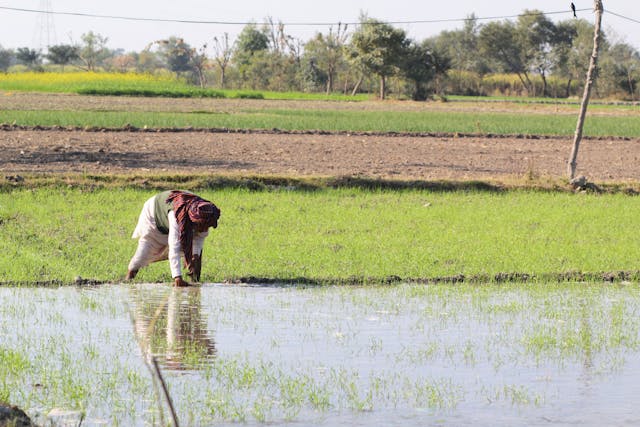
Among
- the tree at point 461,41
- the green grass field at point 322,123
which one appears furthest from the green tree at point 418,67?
the tree at point 461,41

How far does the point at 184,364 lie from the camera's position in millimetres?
6965

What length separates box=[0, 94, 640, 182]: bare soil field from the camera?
19.0 m

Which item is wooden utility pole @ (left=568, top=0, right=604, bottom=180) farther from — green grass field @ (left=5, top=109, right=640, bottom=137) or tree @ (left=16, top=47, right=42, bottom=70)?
tree @ (left=16, top=47, right=42, bottom=70)

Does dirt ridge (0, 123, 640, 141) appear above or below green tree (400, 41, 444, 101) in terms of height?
below

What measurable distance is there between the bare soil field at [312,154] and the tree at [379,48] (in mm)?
29723

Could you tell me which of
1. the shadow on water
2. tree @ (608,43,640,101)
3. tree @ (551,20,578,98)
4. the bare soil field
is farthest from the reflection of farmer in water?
tree @ (551,20,578,98)

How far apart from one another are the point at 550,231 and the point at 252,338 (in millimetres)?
6474

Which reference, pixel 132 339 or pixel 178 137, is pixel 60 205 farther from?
pixel 178 137

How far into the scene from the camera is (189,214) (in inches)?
337

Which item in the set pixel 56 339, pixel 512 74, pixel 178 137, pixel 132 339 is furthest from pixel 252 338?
pixel 512 74

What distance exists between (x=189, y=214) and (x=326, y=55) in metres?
62.0

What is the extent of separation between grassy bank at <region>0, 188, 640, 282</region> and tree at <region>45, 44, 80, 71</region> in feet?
242

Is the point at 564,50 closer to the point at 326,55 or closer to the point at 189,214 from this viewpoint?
the point at 326,55

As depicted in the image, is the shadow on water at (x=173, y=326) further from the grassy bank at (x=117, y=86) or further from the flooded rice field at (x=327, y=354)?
the grassy bank at (x=117, y=86)
